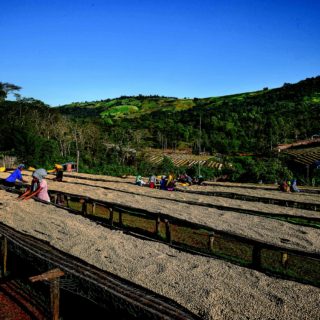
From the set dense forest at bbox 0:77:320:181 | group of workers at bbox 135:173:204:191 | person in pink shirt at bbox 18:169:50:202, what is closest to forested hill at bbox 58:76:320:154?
dense forest at bbox 0:77:320:181

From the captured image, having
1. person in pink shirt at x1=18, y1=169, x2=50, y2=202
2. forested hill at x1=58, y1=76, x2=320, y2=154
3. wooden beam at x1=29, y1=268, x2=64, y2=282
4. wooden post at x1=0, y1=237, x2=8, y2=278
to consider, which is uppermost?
forested hill at x1=58, y1=76, x2=320, y2=154

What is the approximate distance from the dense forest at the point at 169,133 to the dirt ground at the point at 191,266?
869 inches

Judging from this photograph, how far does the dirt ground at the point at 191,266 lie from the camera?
3973 millimetres

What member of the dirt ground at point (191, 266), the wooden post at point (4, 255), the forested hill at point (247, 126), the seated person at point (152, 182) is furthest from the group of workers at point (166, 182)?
the forested hill at point (247, 126)

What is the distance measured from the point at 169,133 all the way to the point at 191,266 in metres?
70.1

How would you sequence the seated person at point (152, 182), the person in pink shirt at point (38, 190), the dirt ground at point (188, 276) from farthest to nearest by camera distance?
the seated person at point (152, 182) < the person in pink shirt at point (38, 190) < the dirt ground at point (188, 276)

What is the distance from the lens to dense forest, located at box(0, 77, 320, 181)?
32156mm

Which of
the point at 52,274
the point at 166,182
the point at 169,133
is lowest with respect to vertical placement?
the point at 166,182

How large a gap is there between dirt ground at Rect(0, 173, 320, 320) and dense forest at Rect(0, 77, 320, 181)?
22067mm

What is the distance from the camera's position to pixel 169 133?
74.9m

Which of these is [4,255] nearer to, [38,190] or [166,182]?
[38,190]

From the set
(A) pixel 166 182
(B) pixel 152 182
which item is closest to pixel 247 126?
(B) pixel 152 182

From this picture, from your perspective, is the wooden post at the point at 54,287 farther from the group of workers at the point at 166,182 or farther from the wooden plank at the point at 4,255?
the group of workers at the point at 166,182

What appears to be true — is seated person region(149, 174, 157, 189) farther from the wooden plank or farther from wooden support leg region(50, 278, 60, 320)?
wooden support leg region(50, 278, 60, 320)
